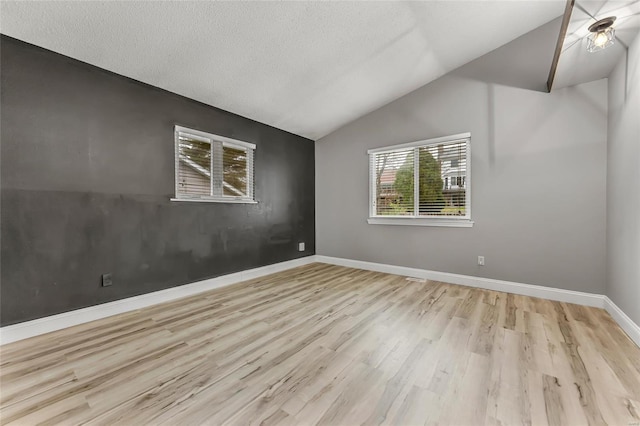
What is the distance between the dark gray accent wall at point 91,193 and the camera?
220 cm

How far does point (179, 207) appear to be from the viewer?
3.27m

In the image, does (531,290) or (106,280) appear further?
(531,290)

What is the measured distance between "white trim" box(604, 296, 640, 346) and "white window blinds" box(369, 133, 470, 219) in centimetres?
163

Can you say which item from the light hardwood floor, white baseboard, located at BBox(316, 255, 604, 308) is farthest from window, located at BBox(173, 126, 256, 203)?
white baseboard, located at BBox(316, 255, 604, 308)

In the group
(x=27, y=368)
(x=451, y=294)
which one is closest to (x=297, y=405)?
(x=27, y=368)

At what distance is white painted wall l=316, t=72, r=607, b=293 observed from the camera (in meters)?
2.97

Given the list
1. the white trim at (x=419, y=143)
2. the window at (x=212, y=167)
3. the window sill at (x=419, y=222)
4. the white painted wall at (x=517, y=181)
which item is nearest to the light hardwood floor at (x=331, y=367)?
the white painted wall at (x=517, y=181)

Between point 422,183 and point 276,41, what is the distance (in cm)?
281

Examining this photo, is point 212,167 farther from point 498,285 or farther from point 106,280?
point 498,285

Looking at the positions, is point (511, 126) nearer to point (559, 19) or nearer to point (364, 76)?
point (559, 19)

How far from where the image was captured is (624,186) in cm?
242

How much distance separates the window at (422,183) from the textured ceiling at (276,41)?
1004 mm

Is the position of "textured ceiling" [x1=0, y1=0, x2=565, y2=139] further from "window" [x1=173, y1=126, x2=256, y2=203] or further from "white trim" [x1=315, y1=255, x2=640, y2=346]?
"white trim" [x1=315, y1=255, x2=640, y2=346]

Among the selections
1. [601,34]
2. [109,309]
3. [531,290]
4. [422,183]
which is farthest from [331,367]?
[601,34]
